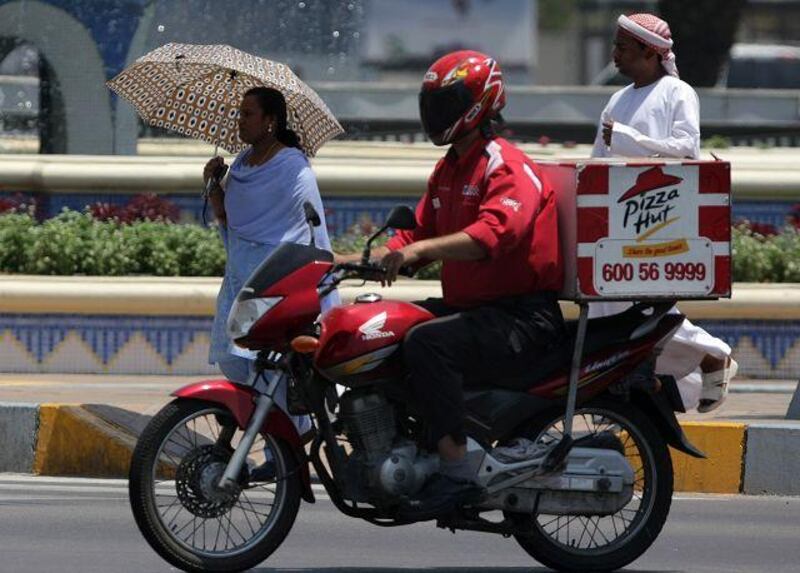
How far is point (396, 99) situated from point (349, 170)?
736 cm

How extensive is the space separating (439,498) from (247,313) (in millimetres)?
825

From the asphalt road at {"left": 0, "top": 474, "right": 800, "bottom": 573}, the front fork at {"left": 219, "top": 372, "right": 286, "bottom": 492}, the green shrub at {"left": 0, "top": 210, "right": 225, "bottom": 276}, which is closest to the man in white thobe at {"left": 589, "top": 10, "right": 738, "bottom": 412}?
the asphalt road at {"left": 0, "top": 474, "right": 800, "bottom": 573}

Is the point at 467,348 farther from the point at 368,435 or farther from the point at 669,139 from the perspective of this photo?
the point at 669,139

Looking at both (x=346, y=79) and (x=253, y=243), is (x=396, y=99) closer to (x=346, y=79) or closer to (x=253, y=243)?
(x=346, y=79)

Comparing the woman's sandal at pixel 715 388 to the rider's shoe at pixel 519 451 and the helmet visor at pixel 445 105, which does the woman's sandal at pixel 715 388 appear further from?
the helmet visor at pixel 445 105

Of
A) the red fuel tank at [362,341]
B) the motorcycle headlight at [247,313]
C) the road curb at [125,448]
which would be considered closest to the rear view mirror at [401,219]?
the red fuel tank at [362,341]

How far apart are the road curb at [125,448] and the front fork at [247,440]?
2.77 meters

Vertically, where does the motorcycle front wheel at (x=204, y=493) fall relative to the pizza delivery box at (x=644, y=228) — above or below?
below

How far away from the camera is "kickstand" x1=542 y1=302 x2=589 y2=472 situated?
6957mm

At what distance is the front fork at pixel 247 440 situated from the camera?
672 cm

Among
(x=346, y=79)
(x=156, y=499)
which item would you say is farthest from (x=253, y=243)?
(x=346, y=79)

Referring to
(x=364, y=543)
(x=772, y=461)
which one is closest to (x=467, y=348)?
(x=364, y=543)

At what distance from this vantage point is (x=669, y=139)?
868cm

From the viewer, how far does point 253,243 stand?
8.45m
